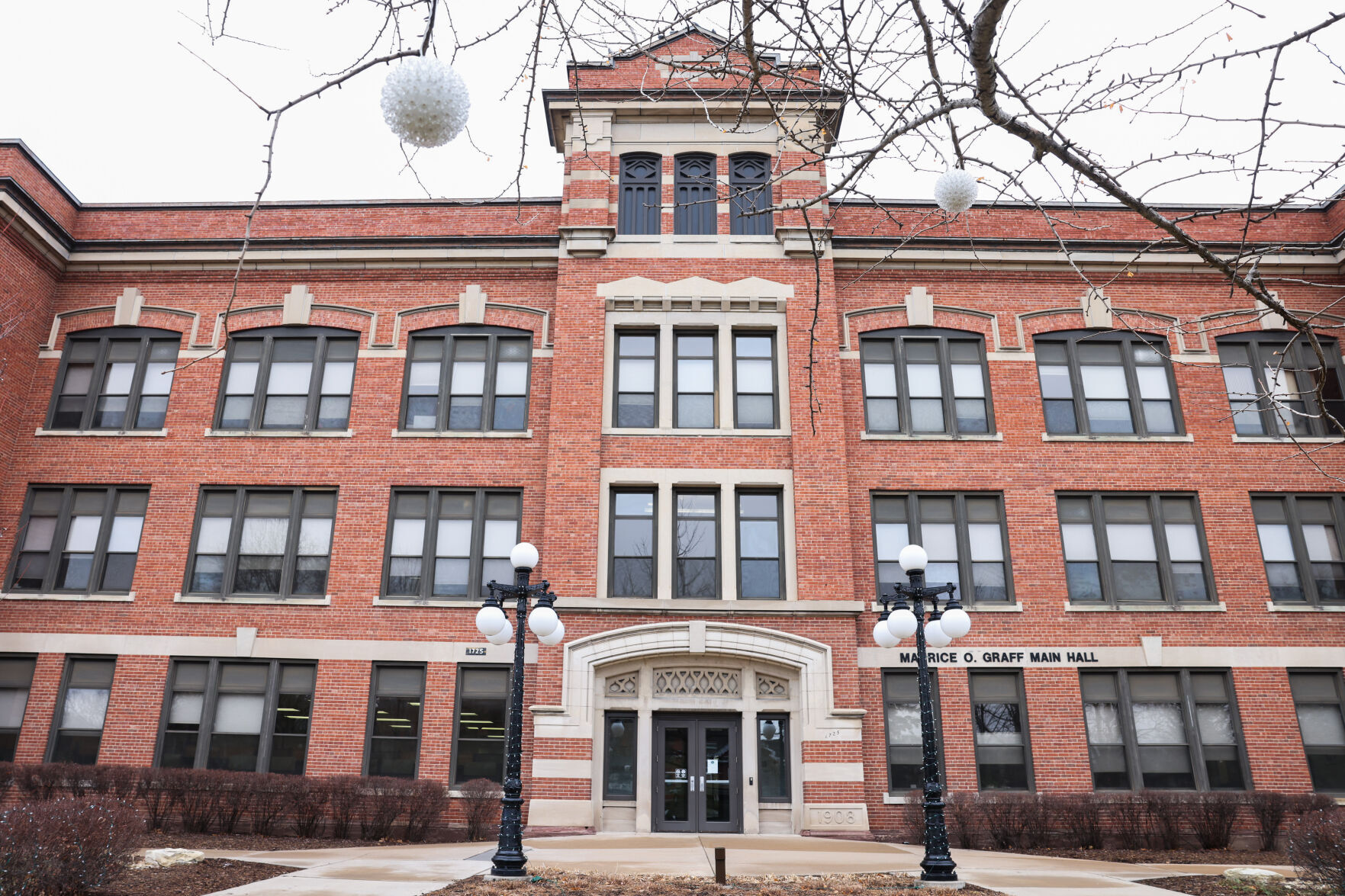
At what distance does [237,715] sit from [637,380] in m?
10.5

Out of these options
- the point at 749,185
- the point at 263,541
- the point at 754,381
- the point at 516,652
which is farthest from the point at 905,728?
the point at 263,541

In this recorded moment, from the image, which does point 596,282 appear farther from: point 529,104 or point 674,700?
point 529,104

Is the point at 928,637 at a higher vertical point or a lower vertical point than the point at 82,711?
higher

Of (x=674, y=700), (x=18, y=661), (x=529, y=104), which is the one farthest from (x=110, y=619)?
(x=529, y=104)

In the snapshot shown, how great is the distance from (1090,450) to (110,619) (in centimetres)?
2055

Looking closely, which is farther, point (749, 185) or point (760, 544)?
point (749, 185)

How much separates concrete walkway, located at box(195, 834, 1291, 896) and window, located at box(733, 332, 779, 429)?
8163 millimetres

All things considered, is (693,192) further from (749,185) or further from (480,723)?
(480,723)

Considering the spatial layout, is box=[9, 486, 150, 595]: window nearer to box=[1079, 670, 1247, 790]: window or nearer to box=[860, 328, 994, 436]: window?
box=[860, 328, 994, 436]: window

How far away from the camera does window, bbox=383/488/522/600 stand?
18469 mm

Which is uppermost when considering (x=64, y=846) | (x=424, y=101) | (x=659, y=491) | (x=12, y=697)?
(x=659, y=491)

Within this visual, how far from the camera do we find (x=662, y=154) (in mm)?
20453

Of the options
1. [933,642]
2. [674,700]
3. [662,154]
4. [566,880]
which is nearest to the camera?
[566,880]

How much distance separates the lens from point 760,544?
18.2m
